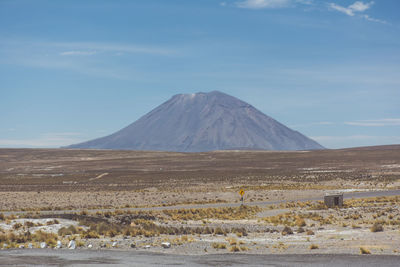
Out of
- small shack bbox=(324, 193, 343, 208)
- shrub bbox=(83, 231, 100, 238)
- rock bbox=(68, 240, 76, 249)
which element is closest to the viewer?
rock bbox=(68, 240, 76, 249)

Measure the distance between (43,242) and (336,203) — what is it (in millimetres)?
22951

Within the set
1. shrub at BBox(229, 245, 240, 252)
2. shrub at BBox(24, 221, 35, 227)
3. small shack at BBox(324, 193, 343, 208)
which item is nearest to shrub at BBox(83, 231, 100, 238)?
shrub at BBox(24, 221, 35, 227)

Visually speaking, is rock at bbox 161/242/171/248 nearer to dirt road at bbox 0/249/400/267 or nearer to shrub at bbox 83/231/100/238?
dirt road at bbox 0/249/400/267

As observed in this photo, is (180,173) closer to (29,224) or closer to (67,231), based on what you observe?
(29,224)

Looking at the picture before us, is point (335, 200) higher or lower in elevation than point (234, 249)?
lower

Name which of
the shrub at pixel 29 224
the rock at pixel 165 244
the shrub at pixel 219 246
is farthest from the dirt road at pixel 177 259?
the shrub at pixel 29 224

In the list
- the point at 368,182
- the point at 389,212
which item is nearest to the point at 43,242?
the point at 389,212

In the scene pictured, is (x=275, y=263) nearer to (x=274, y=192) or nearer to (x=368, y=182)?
(x=274, y=192)

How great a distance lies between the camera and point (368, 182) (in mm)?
62469

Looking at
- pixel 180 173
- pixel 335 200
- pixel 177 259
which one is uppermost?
pixel 177 259

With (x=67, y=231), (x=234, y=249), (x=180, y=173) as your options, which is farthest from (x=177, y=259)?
(x=180, y=173)

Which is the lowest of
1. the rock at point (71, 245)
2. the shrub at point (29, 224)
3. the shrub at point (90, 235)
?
the shrub at point (90, 235)

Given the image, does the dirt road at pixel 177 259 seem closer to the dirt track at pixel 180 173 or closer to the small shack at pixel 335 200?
the small shack at pixel 335 200

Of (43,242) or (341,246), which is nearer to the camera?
(341,246)
